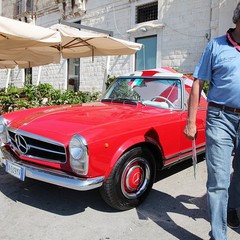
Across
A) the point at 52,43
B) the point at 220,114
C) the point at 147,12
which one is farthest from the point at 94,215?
the point at 147,12

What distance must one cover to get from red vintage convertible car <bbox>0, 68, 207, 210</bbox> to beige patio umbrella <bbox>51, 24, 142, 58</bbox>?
121 inches

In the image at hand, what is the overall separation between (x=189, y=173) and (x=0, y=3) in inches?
766

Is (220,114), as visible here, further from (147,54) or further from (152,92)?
(147,54)

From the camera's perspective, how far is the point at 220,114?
2.48 m

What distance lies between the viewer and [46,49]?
8016 mm

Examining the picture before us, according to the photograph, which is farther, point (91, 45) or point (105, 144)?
point (91, 45)

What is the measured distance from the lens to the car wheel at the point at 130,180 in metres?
3.06

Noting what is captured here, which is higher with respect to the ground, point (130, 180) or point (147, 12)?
point (147, 12)

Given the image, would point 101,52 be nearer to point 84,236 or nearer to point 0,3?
point 84,236

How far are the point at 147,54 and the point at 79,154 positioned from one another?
9184 mm

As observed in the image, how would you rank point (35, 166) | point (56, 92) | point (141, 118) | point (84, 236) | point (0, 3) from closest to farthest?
point (84, 236), point (35, 166), point (141, 118), point (56, 92), point (0, 3)

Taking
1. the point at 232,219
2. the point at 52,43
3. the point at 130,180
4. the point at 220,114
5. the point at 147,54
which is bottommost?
the point at 232,219

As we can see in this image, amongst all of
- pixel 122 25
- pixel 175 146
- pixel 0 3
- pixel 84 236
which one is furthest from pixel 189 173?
pixel 0 3

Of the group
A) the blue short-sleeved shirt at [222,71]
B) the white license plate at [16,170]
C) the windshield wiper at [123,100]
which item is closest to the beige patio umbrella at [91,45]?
the windshield wiper at [123,100]
